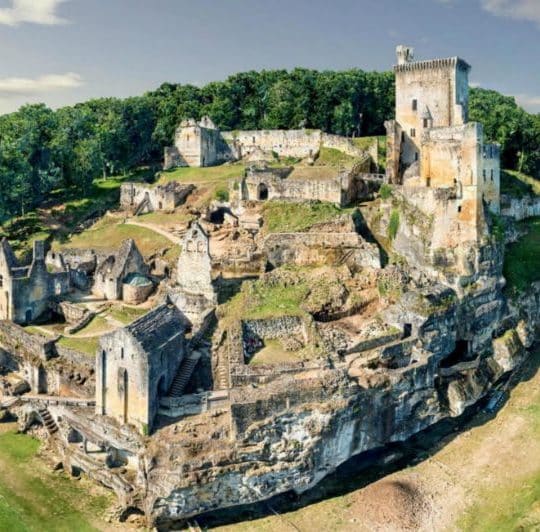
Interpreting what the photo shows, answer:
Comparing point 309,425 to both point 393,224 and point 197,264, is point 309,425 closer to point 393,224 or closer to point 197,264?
point 197,264

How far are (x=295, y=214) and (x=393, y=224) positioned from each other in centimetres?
765

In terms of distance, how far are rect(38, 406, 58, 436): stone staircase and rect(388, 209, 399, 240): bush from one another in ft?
87.8

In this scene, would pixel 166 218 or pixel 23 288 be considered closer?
pixel 23 288

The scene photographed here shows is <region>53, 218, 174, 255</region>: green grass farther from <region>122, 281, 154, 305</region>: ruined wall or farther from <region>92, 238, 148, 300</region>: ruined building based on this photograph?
<region>122, 281, 154, 305</region>: ruined wall

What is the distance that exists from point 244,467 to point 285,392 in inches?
156

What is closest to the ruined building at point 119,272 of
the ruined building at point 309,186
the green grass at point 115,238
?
the green grass at point 115,238

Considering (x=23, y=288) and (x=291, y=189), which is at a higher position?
(x=291, y=189)

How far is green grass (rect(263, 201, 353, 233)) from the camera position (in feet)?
167

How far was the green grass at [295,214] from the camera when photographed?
50.8 meters

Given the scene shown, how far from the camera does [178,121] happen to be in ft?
273

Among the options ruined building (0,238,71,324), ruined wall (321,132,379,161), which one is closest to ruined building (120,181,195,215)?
ruined wall (321,132,379,161)

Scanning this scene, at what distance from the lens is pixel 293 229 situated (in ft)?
164

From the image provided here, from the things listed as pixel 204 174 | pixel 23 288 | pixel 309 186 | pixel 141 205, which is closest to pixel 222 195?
pixel 309 186

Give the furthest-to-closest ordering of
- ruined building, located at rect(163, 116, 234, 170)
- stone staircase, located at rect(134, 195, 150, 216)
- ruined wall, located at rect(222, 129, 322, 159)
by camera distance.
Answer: ruined building, located at rect(163, 116, 234, 170) → ruined wall, located at rect(222, 129, 322, 159) → stone staircase, located at rect(134, 195, 150, 216)
